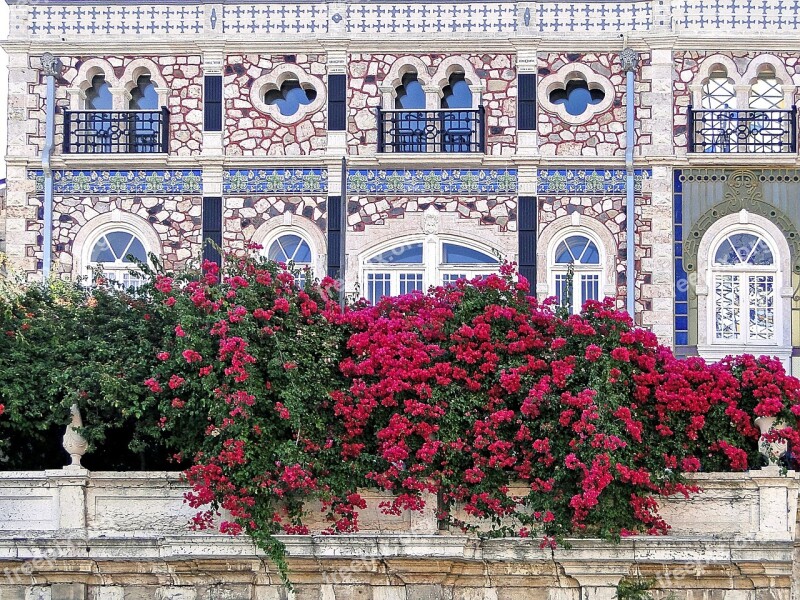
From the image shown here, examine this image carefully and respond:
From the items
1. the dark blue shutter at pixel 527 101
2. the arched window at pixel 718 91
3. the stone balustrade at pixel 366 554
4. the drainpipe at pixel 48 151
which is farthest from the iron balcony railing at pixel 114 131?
the arched window at pixel 718 91

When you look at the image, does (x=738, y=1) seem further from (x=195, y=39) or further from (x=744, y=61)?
(x=195, y=39)

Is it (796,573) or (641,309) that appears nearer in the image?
(796,573)

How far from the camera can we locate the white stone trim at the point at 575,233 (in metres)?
30.2

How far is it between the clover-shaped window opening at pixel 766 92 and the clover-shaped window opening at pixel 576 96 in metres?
2.56

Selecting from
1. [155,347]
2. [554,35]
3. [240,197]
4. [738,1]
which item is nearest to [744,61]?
[738,1]

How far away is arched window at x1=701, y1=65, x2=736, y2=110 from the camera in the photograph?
101 ft

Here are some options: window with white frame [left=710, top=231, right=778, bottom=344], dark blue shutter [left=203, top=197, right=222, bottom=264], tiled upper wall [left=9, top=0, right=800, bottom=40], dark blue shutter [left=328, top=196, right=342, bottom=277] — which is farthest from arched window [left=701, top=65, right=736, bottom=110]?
dark blue shutter [left=203, top=197, right=222, bottom=264]

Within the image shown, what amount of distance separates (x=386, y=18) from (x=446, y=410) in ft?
32.0

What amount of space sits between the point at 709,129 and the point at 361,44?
5910mm

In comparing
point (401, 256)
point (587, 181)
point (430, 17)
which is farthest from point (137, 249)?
point (587, 181)

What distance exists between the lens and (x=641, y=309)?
3000cm

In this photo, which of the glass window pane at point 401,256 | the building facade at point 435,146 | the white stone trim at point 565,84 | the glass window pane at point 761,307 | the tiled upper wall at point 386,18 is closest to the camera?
the glass window pane at point 761,307

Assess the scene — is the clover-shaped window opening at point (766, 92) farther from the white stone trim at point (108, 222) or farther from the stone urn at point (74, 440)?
the stone urn at point (74, 440)

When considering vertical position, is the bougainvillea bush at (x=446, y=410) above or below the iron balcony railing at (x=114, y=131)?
below
